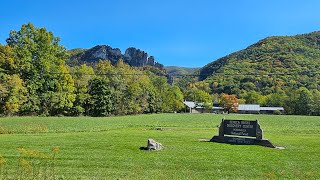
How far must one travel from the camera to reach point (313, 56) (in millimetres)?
130000

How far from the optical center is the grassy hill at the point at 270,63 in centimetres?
12419

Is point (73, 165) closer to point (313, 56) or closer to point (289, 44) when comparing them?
point (313, 56)

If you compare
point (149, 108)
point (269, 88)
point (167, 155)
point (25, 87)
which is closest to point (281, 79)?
point (269, 88)

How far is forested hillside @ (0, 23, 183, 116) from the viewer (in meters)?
56.8

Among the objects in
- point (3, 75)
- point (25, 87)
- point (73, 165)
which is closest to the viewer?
point (73, 165)

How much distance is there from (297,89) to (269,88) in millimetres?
24444

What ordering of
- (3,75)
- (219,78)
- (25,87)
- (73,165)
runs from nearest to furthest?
(73,165) → (3,75) → (25,87) → (219,78)

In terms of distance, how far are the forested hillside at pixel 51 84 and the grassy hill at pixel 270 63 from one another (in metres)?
47.5

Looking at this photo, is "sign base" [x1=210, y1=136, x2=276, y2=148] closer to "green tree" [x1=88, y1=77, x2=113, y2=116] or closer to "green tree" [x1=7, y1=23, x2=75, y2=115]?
"green tree" [x1=7, y1=23, x2=75, y2=115]

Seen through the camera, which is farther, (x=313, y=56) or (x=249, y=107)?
(x=249, y=107)

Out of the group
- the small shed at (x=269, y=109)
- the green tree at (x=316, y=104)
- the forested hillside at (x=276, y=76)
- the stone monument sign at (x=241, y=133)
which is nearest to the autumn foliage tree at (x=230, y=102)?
the forested hillside at (x=276, y=76)

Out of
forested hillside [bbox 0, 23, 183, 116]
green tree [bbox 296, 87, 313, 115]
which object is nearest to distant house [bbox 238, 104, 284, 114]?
green tree [bbox 296, 87, 313, 115]

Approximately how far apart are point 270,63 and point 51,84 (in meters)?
91.1

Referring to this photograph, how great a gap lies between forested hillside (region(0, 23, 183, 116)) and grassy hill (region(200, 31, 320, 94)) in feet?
156
